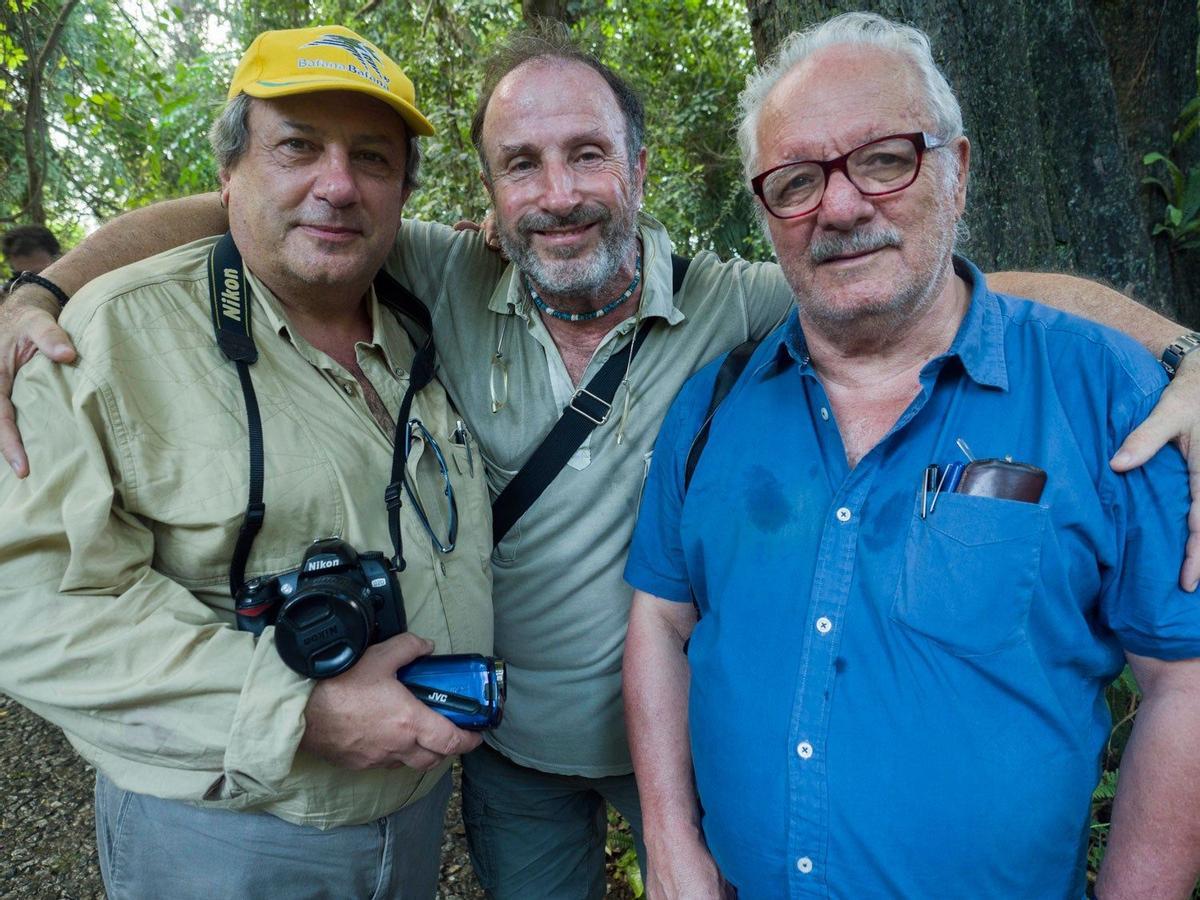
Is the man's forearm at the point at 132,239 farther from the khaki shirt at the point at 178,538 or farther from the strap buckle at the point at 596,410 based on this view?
the strap buckle at the point at 596,410

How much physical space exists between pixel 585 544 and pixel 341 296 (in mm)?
995

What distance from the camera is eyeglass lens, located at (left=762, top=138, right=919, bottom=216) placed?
1.91 m

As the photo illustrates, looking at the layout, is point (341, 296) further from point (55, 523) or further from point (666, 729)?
point (666, 729)

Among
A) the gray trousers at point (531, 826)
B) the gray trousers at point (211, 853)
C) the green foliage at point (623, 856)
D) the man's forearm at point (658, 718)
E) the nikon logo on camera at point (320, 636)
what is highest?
the nikon logo on camera at point (320, 636)

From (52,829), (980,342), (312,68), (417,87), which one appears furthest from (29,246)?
(980,342)

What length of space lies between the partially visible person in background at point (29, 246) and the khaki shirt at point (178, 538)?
602 centimetres

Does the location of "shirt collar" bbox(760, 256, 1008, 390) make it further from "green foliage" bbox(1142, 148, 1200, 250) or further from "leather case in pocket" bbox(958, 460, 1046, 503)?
"green foliage" bbox(1142, 148, 1200, 250)

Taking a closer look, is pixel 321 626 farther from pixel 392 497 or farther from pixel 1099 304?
pixel 1099 304

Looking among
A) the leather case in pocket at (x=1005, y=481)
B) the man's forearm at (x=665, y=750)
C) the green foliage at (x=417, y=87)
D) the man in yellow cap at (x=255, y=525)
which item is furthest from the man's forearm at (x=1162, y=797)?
the green foliage at (x=417, y=87)

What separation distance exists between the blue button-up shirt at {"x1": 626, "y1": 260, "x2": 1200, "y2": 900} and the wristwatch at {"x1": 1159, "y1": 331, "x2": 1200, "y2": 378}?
7cm

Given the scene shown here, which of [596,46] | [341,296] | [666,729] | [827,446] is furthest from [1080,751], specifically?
[596,46]

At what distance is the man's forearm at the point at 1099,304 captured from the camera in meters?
1.92

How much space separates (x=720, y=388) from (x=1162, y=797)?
132 cm

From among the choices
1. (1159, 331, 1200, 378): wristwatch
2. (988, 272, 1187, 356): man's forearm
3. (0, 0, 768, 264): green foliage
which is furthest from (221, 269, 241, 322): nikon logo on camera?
(0, 0, 768, 264): green foliage
